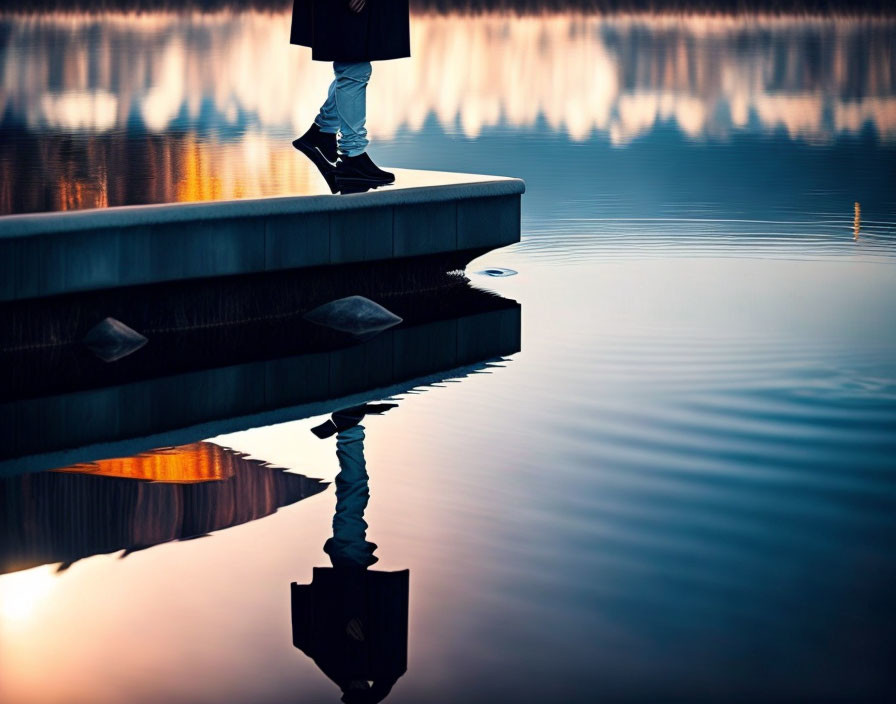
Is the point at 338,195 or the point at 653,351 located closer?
the point at 653,351

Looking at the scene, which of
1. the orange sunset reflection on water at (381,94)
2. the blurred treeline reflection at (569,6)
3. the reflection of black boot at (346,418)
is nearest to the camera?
the reflection of black boot at (346,418)

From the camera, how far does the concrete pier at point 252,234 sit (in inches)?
269

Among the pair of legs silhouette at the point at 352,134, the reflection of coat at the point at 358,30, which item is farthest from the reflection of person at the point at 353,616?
the reflection of coat at the point at 358,30

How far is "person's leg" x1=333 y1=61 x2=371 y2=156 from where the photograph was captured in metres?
8.45

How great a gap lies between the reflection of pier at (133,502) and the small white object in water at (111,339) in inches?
61.2

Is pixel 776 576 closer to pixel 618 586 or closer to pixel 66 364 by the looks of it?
pixel 618 586

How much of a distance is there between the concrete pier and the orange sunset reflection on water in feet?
1.36

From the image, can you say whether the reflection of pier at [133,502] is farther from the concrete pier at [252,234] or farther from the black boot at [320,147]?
the black boot at [320,147]

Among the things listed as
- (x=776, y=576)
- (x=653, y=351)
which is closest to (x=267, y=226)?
(x=653, y=351)

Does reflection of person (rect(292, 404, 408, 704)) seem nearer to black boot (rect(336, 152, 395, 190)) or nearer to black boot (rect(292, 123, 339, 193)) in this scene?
black boot (rect(336, 152, 395, 190))

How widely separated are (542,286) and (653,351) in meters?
1.68

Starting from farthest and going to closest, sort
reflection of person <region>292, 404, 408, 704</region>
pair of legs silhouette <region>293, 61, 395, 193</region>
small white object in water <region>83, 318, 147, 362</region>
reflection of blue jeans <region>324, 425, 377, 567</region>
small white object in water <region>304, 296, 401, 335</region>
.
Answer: pair of legs silhouette <region>293, 61, 395, 193</region>, small white object in water <region>304, 296, 401, 335</region>, small white object in water <region>83, 318, 147, 362</region>, reflection of blue jeans <region>324, 425, 377, 567</region>, reflection of person <region>292, 404, 408, 704</region>

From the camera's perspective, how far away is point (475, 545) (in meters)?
4.59

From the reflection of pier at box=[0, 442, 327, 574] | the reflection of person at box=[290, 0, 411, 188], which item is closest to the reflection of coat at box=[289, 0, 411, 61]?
the reflection of person at box=[290, 0, 411, 188]
